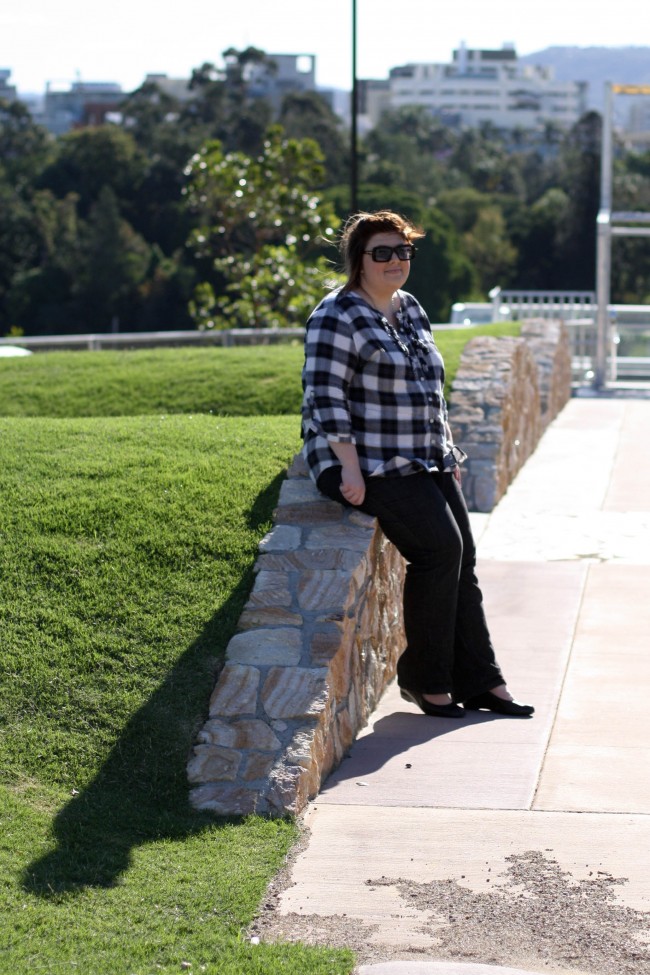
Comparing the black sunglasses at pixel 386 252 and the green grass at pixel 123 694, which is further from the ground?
the black sunglasses at pixel 386 252

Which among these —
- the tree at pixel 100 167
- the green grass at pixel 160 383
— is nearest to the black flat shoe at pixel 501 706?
the green grass at pixel 160 383

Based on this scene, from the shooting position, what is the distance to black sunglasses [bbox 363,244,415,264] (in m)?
5.09

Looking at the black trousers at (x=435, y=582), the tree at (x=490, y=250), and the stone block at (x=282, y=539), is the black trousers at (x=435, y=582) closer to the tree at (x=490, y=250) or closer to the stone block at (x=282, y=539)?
the stone block at (x=282, y=539)

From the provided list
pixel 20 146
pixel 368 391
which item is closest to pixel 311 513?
pixel 368 391

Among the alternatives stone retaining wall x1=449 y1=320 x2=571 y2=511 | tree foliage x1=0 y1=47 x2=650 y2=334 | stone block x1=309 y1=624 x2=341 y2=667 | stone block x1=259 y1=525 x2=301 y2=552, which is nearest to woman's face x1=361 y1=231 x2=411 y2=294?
stone block x1=259 y1=525 x2=301 y2=552

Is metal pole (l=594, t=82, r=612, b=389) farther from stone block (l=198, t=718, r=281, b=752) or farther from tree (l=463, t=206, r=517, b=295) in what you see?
tree (l=463, t=206, r=517, b=295)

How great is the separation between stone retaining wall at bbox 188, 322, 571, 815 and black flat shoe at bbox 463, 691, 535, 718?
1.40 ft

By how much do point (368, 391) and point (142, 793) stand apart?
1.61m

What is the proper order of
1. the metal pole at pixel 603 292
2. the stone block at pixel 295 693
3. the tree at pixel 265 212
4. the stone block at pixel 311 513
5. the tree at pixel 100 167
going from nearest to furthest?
the stone block at pixel 295 693 → the stone block at pixel 311 513 → the metal pole at pixel 603 292 → the tree at pixel 265 212 → the tree at pixel 100 167

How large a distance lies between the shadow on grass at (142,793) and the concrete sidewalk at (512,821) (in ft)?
1.51

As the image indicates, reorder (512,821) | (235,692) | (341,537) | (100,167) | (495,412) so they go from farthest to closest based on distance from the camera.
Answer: (100,167)
(495,412)
(341,537)
(235,692)
(512,821)

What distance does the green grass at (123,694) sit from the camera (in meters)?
3.66

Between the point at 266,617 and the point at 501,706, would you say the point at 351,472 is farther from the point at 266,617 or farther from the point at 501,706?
the point at 501,706

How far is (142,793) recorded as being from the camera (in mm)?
4480
